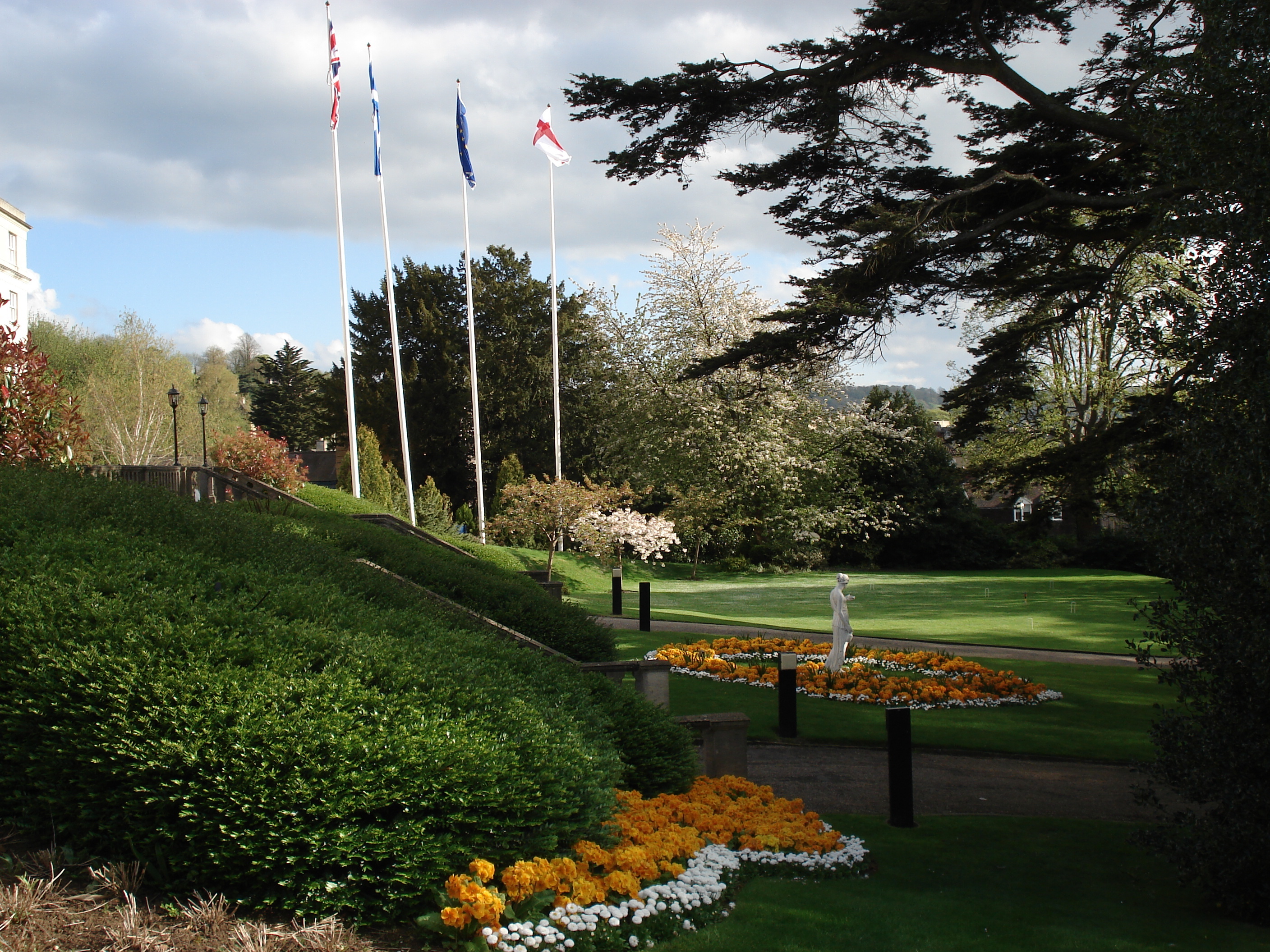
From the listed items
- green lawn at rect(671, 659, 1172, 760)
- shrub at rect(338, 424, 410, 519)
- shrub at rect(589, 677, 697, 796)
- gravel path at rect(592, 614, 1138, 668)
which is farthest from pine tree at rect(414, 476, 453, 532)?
shrub at rect(589, 677, 697, 796)

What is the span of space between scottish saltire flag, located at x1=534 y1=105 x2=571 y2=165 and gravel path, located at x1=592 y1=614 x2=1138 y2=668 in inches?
674

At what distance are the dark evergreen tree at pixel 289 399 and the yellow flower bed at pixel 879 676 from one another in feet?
177

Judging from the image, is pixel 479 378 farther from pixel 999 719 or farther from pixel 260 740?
pixel 260 740

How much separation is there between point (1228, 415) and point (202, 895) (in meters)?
5.59

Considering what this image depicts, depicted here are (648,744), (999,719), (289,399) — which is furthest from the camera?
(289,399)

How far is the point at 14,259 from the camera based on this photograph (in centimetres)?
3391

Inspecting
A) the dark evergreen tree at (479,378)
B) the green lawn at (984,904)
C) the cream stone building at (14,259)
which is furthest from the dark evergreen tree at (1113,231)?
the dark evergreen tree at (479,378)

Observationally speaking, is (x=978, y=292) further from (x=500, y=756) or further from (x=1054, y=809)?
(x=500, y=756)

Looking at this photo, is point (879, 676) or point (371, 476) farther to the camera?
point (371, 476)

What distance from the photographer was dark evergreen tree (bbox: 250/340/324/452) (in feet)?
207

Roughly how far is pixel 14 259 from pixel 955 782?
125 ft

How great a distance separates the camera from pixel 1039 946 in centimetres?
428

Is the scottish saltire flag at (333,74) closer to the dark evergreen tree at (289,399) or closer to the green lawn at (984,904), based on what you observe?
the green lawn at (984,904)

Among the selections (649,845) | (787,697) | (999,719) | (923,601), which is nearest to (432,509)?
(923,601)
